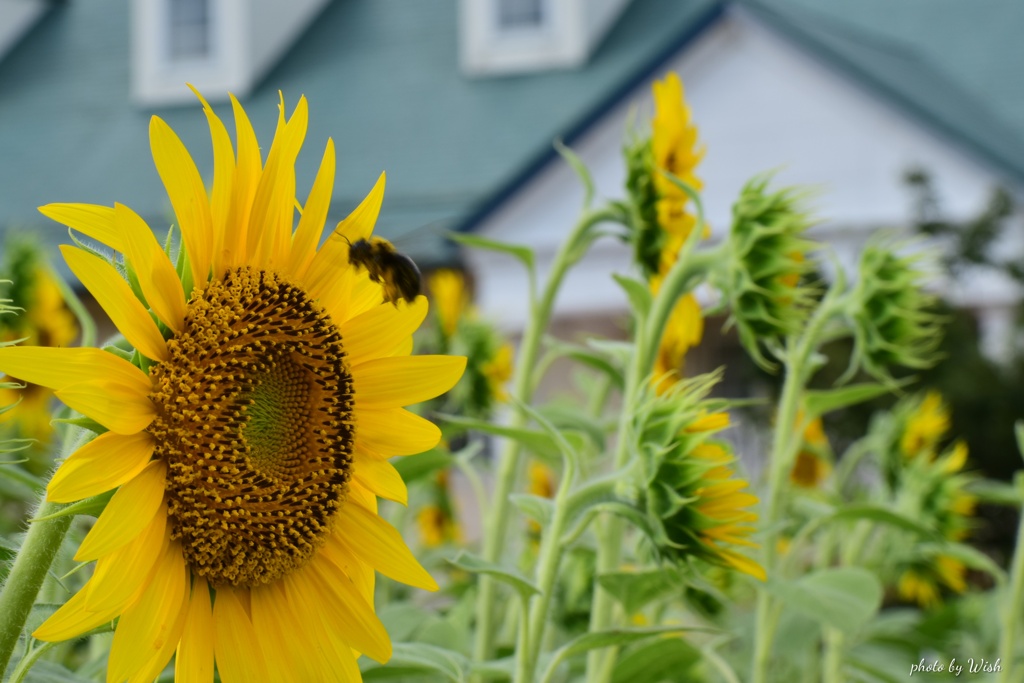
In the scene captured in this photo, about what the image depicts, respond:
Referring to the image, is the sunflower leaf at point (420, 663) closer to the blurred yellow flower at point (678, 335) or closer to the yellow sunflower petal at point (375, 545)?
the yellow sunflower petal at point (375, 545)

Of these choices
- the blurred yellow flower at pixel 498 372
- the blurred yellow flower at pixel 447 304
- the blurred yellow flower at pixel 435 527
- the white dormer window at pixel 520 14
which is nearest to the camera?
the blurred yellow flower at pixel 498 372

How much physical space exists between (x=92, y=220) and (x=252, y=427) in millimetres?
154

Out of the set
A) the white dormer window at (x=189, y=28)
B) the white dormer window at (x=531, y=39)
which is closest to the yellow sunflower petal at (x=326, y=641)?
the white dormer window at (x=531, y=39)

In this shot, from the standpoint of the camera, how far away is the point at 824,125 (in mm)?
7957

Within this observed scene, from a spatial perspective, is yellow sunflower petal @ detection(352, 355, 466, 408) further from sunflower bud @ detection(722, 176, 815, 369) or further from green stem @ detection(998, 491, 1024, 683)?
green stem @ detection(998, 491, 1024, 683)

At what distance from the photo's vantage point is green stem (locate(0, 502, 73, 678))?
0.65 m

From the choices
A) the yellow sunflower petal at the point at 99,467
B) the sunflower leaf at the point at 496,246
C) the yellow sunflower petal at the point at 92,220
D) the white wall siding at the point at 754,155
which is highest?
the white wall siding at the point at 754,155

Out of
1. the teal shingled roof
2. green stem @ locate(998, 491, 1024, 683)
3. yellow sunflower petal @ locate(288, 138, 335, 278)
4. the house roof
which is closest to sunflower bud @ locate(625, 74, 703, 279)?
green stem @ locate(998, 491, 1024, 683)

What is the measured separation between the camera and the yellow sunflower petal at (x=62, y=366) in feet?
2.00

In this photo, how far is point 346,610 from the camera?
0.78m

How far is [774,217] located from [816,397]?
1.00 ft

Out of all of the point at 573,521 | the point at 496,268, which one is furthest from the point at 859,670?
the point at 496,268

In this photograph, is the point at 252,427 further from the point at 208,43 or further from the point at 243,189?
→ the point at 208,43

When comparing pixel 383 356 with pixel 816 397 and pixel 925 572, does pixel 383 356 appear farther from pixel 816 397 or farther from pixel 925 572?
pixel 925 572
